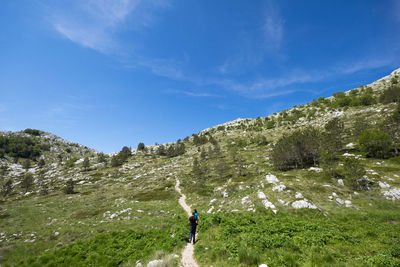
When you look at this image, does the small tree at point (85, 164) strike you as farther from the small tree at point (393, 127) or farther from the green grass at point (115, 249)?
the small tree at point (393, 127)


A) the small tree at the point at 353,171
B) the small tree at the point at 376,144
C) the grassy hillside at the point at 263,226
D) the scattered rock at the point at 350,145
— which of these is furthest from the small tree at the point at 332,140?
the small tree at the point at 353,171

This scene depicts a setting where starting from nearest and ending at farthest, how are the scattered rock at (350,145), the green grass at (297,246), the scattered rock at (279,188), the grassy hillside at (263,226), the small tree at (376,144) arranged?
the green grass at (297,246) < the grassy hillside at (263,226) < the scattered rock at (279,188) < the small tree at (376,144) < the scattered rock at (350,145)

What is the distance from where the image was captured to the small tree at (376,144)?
38.6 metres

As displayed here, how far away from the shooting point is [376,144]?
3938 cm

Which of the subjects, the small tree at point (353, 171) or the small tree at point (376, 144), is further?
the small tree at point (376, 144)

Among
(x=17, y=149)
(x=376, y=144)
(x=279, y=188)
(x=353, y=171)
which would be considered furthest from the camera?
(x=17, y=149)

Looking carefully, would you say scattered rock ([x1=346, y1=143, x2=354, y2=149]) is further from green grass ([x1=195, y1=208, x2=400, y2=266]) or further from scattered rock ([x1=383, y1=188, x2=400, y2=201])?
green grass ([x1=195, y1=208, x2=400, y2=266])

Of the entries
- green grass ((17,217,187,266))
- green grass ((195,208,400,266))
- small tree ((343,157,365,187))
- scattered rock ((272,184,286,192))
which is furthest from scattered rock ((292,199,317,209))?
green grass ((17,217,187,266))

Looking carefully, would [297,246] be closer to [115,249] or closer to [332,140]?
[115,249]

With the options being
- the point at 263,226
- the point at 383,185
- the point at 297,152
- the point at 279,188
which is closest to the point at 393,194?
the point at 383,185

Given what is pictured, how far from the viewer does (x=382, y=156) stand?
3922 centimetres

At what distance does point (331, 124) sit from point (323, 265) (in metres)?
63.9

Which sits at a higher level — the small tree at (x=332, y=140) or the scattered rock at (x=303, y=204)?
the small tree at (x=332, y=140)

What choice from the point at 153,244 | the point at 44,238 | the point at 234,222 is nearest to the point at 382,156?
the point at 234,222
